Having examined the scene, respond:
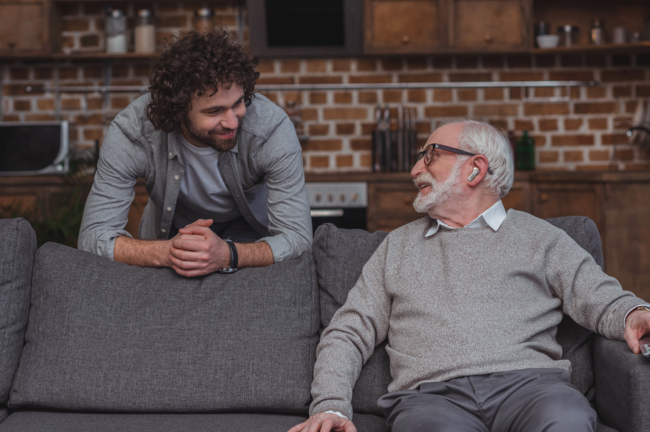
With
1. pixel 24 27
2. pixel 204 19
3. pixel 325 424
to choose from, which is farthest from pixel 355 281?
pixel 24 27

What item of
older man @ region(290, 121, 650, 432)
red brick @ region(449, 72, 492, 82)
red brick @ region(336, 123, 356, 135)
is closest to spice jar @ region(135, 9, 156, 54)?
red brick @ region(336, 123, 356, 135)

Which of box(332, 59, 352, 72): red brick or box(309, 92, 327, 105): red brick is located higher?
box(332, 59, 352, 72): red brick

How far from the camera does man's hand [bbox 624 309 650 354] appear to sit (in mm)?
1249

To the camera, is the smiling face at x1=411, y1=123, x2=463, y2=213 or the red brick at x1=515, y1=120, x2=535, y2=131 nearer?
the smiling face at x1=411, y1=123, x2=463, y2=213

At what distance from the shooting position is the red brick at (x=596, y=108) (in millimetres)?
4000

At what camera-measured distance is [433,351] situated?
4.50 ft

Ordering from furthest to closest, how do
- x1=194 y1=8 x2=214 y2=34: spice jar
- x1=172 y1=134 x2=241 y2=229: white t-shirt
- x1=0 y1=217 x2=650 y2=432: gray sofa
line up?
x1=194 y1=8 x2=214 y2=34: spice jar < x1=172 y1=134 x2=241 y2=229: white t-shirt < x1=0 y1=217 x2=650 y2=432: gray sofa

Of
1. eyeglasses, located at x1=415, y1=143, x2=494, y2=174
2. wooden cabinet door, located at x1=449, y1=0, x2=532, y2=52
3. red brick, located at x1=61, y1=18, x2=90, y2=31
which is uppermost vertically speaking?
red brick, located at x1=61, y1=18, x2=90, y2=31

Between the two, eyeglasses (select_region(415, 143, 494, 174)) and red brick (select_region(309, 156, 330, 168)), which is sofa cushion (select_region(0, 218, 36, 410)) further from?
red brick (select_region(309, 156, 330, 168))

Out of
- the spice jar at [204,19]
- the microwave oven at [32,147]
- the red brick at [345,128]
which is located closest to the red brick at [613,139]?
the red brick at [345,128]

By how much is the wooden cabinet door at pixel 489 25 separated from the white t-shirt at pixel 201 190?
2272 millimetres

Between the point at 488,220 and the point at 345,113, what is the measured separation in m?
2.65

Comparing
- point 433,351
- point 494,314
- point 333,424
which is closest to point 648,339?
point 494,314

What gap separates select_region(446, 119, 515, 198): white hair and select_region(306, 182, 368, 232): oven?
1972mm
